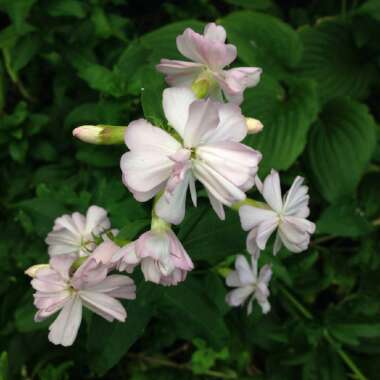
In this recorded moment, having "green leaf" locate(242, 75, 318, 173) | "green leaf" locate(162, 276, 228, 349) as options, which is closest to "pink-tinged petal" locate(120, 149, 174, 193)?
"green leaf" locate(162, 276, 228, 349)

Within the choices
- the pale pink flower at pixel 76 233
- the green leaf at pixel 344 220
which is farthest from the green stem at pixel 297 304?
the pale pink flower at pixel 76 233

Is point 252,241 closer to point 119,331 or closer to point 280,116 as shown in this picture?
point 119,331

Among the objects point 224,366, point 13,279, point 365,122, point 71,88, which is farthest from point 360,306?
point 71,88

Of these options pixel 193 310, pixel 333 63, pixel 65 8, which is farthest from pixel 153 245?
pixel 333 63

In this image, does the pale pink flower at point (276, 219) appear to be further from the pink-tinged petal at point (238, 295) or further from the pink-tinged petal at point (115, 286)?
the pink-tinged petal at point (238, 295)

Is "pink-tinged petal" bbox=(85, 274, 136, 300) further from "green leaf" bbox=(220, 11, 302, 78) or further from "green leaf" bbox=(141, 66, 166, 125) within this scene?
"green leaf" bbox=(220, 11, 302, 78)

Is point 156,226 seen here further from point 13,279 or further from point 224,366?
point 224,366

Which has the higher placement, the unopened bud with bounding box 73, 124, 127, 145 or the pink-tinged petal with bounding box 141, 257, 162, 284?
the unopened bud with bounding box 73, 124, 127, 145
